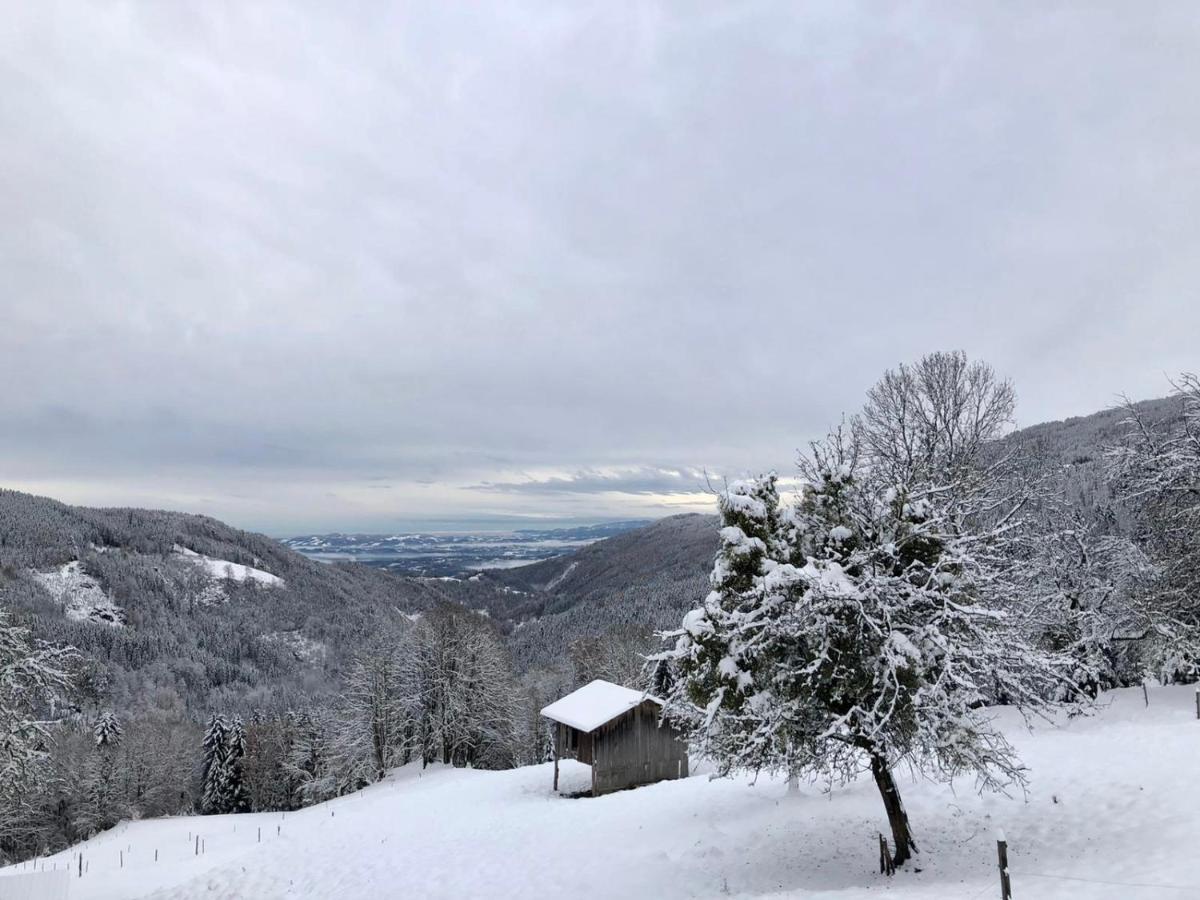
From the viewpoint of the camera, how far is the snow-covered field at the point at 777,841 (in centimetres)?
1108

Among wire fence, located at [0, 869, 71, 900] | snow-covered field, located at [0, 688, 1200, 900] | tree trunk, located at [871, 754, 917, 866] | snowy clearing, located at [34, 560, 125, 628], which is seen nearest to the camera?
snow-covered field, located at [0, 688, 1200, 900]

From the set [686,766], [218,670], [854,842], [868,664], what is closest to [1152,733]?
[854,842]

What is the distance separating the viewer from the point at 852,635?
10883mm

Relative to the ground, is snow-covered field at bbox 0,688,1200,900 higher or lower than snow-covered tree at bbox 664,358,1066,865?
lower

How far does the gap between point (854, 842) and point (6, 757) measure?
21176 millimetres

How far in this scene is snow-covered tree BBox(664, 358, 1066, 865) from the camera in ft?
34.5

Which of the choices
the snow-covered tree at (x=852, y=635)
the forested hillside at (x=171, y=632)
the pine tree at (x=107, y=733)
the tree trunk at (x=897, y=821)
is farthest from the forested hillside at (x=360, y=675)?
the tree trunk at (x=897, y=821)

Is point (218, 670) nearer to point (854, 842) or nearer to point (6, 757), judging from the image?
point (6, 757)

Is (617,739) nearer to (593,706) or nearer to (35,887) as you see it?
(593,706)

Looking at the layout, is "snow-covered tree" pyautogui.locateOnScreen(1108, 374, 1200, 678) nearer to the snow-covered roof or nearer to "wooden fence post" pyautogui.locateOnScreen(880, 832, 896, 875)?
"wooden fence post" pyautogui.locateOnScreen(880, 832, 896, 875)

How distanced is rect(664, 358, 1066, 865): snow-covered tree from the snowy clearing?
622 feet

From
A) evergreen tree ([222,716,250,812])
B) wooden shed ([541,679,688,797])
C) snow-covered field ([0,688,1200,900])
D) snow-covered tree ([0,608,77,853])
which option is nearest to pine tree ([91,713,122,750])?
evergreen tree ([222,716,250,812])

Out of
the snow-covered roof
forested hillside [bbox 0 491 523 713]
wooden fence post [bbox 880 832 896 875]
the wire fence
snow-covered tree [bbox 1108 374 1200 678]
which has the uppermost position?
snow-covered tree [bbox 1108 374 1200 678]

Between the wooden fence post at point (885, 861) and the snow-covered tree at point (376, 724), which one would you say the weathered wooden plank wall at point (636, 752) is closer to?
the wooden fence post at point (885, 861)
